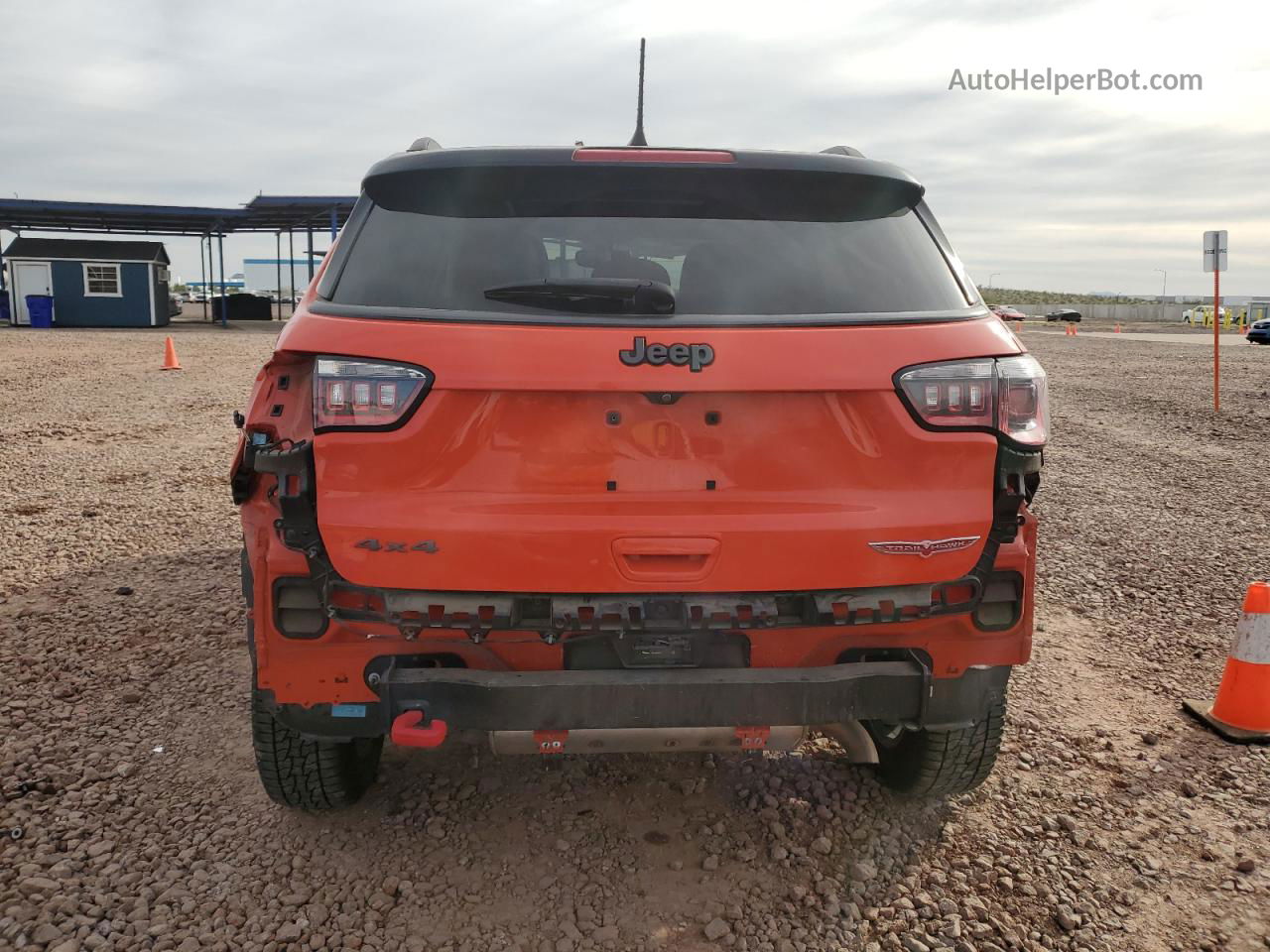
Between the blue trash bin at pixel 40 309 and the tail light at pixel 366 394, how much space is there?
122ft

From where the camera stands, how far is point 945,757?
9.43ft

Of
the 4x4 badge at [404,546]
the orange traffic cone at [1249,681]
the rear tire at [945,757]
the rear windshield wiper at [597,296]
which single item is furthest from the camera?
the orange traffic cone at [1249,681]

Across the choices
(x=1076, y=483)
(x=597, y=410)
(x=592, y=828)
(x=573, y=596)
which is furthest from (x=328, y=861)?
(x=1076, y=483)

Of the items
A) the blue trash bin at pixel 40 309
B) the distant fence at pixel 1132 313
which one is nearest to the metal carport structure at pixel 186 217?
the blue trash bin at pixel 40 309

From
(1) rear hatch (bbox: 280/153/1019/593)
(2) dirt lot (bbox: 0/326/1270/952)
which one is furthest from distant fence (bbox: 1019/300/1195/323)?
(1) rear hatch (bbox: 280/153/1019/593)

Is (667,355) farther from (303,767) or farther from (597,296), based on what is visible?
(303,767)

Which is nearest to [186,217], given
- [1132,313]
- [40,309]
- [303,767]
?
[40,309]

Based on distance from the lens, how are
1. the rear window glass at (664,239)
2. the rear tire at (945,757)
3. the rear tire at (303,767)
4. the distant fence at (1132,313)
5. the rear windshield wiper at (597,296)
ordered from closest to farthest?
the rear windshield wiper at (597,296)
the rear window glass at (664,239)
the rear tire at (303,767)
the rear tire at (945,757)
the distant fence at (1132,313)

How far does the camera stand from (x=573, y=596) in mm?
2236

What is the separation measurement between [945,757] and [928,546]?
95 cm

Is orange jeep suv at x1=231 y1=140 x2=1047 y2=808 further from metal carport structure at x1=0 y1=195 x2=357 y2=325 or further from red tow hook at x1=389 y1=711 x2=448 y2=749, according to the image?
metal carport structure at x1=0 y1=195 x2=357 y2=325

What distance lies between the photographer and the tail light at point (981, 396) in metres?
2.27

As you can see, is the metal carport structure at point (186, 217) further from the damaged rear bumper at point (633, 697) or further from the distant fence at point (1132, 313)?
the distant fence at point (1132, 313)

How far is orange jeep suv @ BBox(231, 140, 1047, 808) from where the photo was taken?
2188 mm
